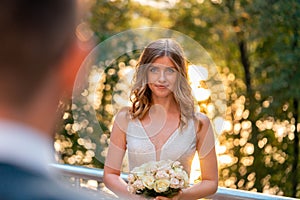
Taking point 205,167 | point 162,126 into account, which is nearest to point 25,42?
point 205,167

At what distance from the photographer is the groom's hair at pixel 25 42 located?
0.56 meters

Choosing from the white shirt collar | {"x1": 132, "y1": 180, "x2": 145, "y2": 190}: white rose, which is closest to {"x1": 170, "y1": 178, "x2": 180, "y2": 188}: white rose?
{"x1": 132, "y1": 180, "x2": 145, "y2": 190}: white rose

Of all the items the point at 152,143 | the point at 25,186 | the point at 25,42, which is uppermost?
the point at 25,42

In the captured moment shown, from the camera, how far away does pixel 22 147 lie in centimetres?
52

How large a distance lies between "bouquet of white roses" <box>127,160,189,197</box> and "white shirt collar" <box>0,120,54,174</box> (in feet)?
6.20

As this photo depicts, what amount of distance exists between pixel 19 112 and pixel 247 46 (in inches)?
259

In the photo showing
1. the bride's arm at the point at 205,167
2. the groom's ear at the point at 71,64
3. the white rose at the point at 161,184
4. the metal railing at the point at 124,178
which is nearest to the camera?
the groom's ear at the point at 71,64

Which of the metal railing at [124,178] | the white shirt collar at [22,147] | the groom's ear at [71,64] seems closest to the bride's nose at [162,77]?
the metal railing at [124,178]

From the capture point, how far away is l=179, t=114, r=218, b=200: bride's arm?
8.50 feet

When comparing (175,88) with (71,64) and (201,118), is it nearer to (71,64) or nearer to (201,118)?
(201,118)

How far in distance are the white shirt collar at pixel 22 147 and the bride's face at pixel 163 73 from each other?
84.1 inches

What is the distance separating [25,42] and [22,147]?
0.09 meters

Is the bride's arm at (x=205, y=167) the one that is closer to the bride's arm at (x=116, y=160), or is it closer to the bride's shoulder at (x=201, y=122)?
the bride's shoulder at (x=201, y=122)

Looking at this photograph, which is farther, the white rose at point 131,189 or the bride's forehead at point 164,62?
the bride's forehead at point 164,62
